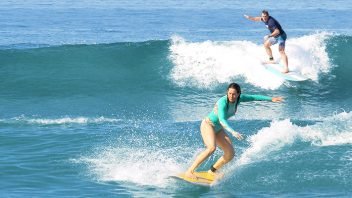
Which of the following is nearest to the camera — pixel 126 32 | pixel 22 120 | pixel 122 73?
pixel 22 120

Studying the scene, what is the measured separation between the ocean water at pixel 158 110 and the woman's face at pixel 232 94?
137 centimetres

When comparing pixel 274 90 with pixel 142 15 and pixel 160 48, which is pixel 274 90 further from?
pixel 142 15

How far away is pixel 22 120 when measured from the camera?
17.7m

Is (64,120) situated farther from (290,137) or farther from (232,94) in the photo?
(232,94)

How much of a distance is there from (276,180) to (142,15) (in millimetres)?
31350

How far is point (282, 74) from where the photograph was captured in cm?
2161

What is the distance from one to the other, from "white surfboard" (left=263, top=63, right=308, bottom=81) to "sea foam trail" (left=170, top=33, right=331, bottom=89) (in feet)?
0.83

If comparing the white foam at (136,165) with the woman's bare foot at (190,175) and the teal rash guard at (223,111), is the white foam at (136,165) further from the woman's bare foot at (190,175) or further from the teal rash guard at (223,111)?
the teal rash guard at (223,111)

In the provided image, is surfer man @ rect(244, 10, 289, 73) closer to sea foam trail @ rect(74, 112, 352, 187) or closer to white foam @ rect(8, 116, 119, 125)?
white foam @ rect(8, 116, 119, 125)

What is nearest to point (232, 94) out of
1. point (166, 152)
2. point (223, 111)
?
point (223, 111)

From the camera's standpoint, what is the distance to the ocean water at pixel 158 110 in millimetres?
12562

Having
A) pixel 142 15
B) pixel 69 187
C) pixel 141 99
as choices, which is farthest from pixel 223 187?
pixel 142 15

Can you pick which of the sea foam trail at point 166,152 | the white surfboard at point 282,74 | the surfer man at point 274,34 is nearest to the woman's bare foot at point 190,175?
the sea foam trail at point 166,152

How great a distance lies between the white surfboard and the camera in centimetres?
2158
